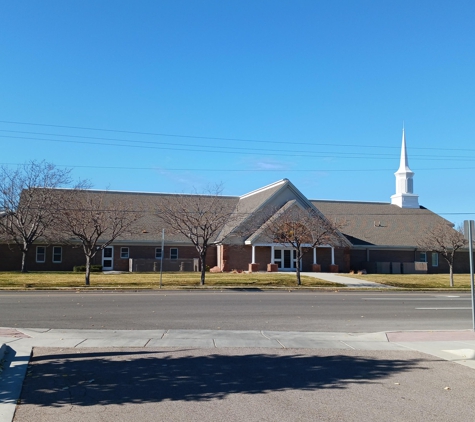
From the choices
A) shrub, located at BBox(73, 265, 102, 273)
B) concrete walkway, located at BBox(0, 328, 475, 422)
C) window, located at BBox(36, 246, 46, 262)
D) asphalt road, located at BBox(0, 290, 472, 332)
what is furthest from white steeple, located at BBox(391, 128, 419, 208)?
concrete walkway, located at BBox(0, 328, 475, 422)

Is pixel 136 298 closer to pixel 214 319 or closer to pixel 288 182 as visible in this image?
pixel 214 319

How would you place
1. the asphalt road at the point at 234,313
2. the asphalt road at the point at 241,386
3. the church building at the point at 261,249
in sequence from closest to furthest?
A: the asphalt road at the point at 241,386, the asphalt road at the point at 234,313, the church building at the point at 261,249

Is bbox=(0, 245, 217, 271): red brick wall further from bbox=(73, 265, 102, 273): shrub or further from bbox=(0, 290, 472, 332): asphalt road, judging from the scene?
bbox=(0, 290, 472, 332): asphalt road

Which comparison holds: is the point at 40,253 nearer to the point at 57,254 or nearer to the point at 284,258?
the point at 57,254

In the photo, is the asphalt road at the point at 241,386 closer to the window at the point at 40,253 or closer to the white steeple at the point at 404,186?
the window at the point at 40,253

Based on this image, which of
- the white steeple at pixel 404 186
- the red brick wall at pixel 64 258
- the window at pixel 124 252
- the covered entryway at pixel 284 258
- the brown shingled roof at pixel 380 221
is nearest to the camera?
the red brick wall at pixel 64 258

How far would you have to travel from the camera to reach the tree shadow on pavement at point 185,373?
739 cm

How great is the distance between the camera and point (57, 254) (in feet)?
144

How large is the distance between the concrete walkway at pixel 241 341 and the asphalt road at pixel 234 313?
3.76 ft

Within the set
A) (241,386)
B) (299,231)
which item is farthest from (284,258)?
(241,386)

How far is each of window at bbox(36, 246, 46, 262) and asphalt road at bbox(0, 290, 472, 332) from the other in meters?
23.4

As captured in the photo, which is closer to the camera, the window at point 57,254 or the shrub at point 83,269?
the shrub at point 83,269

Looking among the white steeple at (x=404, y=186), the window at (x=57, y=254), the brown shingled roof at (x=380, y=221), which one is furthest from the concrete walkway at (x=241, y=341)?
the white steeple at (x=404, y=186)

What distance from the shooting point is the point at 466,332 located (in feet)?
44.6
